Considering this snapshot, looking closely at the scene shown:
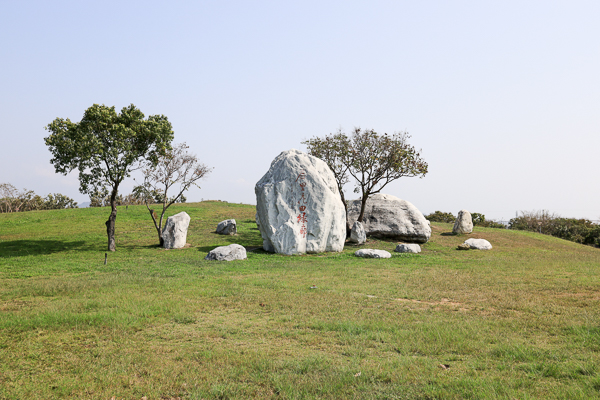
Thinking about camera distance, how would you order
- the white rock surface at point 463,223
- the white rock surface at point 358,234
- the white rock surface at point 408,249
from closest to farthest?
the white rock surface at point 408,249
the white rock surface at point 358,234
the white rock surface at point 463,223

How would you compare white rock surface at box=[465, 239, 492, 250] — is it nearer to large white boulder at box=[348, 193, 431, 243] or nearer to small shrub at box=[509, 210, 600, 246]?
large white boulder at box=[348, 193, 431, 243]

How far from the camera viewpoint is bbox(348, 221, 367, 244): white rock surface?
27906 millimetres

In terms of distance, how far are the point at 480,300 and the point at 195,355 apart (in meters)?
7.93

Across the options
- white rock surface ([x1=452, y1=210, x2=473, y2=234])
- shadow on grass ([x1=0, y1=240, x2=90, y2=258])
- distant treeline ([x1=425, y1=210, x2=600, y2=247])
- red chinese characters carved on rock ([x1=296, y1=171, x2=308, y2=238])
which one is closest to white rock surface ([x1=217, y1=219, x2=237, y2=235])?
red chinese characters carved on rock ([x1=296, y1=171, x2=308, y2=238])

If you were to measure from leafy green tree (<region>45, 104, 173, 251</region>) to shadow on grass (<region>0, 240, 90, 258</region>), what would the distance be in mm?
3054

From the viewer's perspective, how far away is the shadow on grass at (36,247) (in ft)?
73.6

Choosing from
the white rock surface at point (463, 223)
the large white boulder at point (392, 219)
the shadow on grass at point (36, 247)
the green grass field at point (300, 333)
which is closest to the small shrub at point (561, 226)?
the white rock surface at point (463, 223)

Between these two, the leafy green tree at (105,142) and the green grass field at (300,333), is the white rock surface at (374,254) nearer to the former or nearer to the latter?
the green grass field at (300,333)

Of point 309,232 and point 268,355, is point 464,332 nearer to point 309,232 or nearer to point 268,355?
point 268,355

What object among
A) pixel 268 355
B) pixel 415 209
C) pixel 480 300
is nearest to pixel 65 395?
pixel 268 355

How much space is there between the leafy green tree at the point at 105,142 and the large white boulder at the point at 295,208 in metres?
8.33

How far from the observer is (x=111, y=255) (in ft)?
71.5

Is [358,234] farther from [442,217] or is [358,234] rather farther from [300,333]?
[442,217]

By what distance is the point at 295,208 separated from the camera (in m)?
23.1
